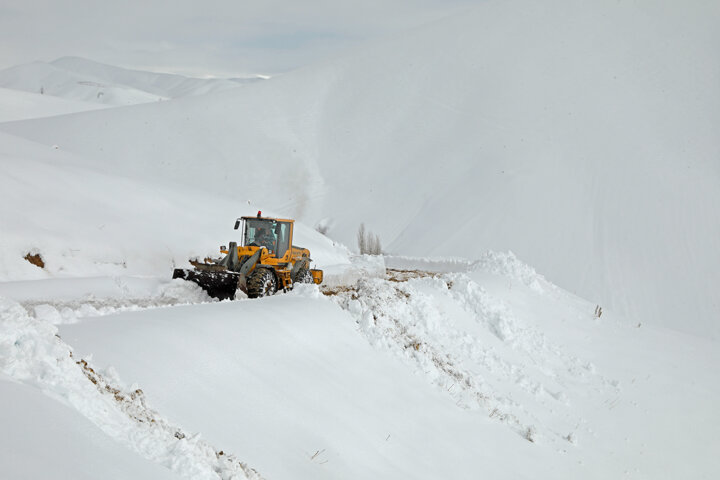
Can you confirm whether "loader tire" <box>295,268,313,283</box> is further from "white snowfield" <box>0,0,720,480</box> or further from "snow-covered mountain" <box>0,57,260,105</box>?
"snow-covered mountain" <box>0,57,260,105</box>

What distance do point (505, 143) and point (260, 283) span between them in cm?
3768

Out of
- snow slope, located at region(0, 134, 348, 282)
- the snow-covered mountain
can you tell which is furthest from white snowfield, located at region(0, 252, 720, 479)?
the snow-covered mountain

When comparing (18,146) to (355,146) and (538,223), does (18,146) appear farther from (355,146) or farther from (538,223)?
(355,146)

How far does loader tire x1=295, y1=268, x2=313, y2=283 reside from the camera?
586 inches

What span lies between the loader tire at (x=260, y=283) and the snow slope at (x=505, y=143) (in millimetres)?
24494

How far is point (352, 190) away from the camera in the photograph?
49.4 m

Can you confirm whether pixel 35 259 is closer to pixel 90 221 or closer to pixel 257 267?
pixel 90 221

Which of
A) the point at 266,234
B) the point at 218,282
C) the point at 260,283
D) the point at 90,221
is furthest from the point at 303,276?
the point at 90,221

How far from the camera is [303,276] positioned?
1498 cm

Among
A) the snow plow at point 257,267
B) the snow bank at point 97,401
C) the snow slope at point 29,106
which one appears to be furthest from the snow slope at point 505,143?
the snow bank at point 97,401

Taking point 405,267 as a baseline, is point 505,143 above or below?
above

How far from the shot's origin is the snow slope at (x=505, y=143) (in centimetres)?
3725

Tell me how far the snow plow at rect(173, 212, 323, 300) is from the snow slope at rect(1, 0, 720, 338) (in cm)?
2302

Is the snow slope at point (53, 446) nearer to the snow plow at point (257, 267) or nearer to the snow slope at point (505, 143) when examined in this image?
the snow plow at point (257, 267)
